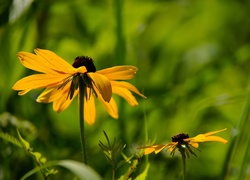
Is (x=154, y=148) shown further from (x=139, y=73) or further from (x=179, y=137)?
(x=139, y=73)

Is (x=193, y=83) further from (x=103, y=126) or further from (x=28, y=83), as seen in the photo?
(x=28, y=83)

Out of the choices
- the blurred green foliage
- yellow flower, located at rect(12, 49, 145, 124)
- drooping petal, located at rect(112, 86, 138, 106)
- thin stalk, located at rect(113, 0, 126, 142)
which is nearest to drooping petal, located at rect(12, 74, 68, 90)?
yellow flower, located at rect(12, 49, 145, 124)

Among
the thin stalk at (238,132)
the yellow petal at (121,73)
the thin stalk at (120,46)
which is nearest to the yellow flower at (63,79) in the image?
the yellow petal at (121,73)

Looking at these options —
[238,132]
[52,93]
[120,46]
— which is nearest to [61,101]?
[52,93]

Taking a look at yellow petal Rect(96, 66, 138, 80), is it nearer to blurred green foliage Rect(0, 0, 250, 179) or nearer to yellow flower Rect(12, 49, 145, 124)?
yellow flower Rect(12, 49, 145, 124)

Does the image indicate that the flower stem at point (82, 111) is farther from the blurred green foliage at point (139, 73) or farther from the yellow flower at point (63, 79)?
the blurred green foliage at point (139, 73)

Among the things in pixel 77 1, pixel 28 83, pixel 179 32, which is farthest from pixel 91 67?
pixel 179 32

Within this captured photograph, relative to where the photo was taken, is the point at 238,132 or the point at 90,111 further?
the point at 238,132
